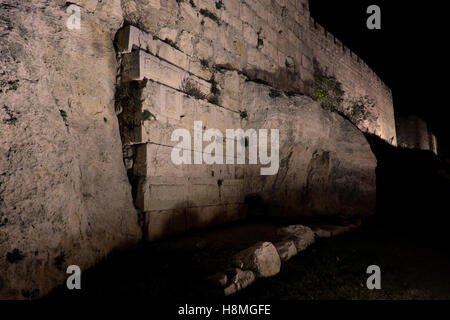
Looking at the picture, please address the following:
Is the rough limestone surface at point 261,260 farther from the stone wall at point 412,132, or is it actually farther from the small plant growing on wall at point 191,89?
the stone wall at point 412,132

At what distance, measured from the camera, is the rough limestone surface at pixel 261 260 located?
9.17ft

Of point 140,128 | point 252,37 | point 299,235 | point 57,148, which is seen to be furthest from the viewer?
point 252,37

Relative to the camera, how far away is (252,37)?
5.80 metres

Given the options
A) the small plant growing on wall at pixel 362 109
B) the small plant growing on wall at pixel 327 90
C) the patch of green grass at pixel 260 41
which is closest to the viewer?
the patch of green grass at pixel 260 41

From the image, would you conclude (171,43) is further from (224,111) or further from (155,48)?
(224,111)

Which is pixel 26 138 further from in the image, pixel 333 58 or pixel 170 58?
pixel 333 58

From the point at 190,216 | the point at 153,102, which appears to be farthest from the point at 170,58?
the point at 190,216

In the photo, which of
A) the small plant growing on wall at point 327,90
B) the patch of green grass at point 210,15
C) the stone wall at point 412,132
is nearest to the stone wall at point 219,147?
the patch of green grass at point 210,15

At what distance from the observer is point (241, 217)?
204 inches

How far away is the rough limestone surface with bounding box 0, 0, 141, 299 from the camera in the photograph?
7.41ft

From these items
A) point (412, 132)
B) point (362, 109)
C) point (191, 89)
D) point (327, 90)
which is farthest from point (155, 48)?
point (412, 132)

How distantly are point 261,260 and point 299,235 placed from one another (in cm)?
116

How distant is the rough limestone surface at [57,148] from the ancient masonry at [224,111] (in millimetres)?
278

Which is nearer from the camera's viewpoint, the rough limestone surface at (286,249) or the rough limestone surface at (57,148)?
the rough limestone surface at (57,148)
